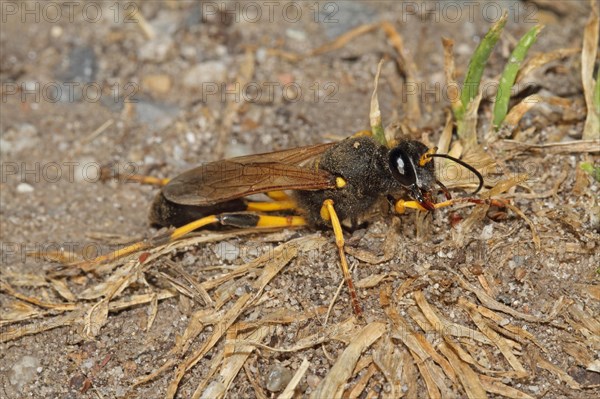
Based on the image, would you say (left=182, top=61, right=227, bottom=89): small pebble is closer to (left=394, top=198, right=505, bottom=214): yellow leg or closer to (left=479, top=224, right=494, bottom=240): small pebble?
(left=394, top=198, right=505, bottom=214): yellow leg

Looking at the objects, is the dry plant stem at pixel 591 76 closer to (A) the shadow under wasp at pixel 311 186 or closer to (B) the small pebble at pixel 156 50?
(A) the shadow under wasp at pixel 311 186

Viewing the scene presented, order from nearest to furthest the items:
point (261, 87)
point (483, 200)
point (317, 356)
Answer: point (317, 356)
point (483, 200)
point (261, 87)

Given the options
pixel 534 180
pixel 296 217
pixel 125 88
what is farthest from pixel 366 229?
pixel 125 88

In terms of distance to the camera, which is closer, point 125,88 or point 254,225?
point 254,225

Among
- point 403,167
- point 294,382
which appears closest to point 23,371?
point 294,382

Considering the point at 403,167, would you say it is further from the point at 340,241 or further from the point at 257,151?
the point at 257,151

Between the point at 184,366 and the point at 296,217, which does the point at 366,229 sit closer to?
the point at 296,217

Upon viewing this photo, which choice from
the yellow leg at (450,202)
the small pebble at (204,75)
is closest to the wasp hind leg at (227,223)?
the yellow leg at (450,202)
